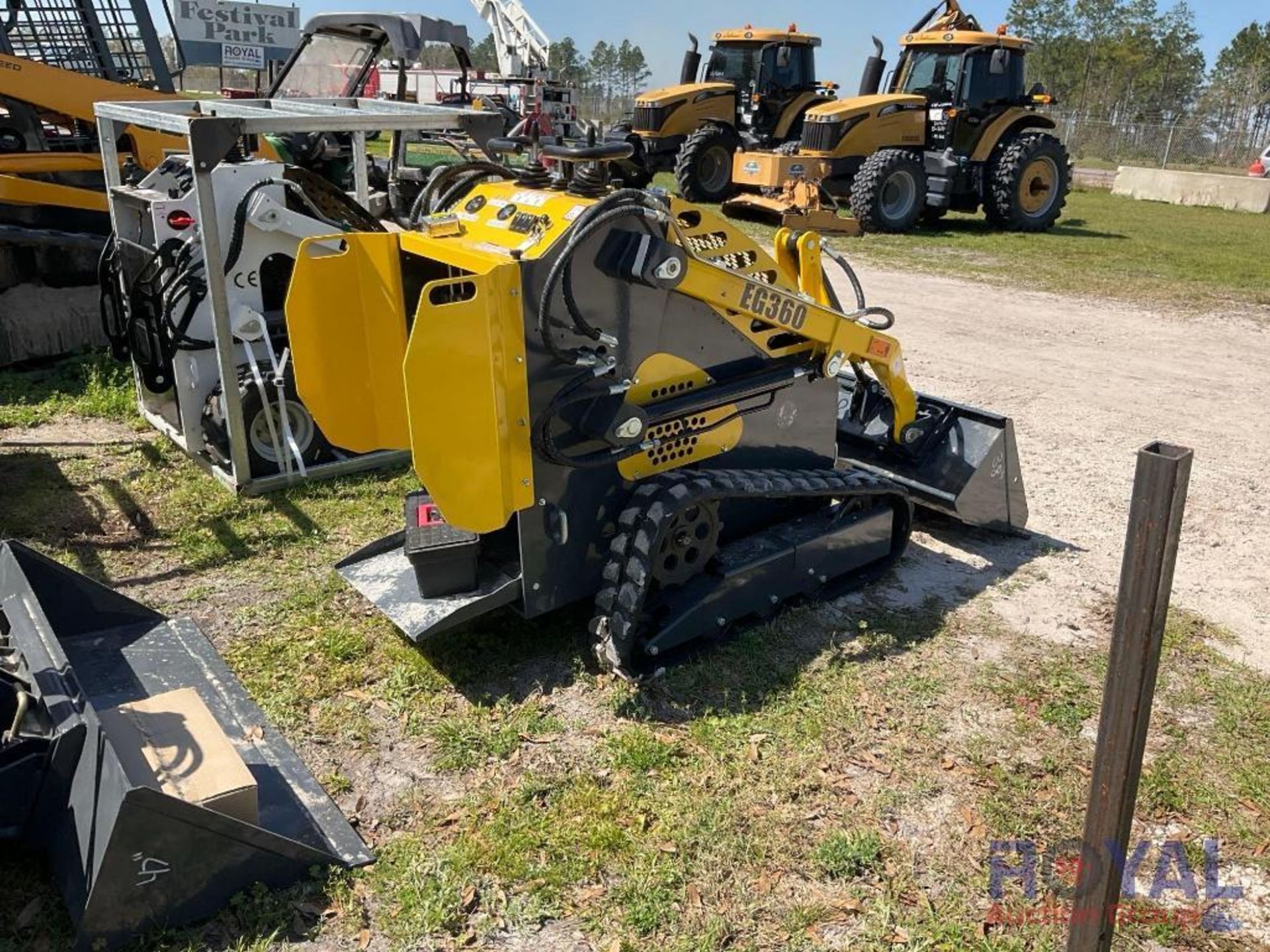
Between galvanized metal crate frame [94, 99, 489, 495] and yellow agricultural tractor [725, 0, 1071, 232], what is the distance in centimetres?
962

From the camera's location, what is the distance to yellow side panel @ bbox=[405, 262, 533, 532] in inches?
130

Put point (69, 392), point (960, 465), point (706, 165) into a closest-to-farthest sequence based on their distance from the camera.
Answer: point (960, 465) < point (69, 392) < point (706, 165)

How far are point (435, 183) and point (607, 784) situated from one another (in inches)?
107

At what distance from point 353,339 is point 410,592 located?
3.25 feet

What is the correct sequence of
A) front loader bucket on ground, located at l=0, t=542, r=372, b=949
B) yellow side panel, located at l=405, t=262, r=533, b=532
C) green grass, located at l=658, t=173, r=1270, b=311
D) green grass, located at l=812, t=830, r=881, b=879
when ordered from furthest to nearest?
green grass, located at l=658, t=173, r=1270, b=311 < yellow side panel, located at l=405, t=262, r=533, b=532 < green grass, located at l=812, t=830, r=881, b=879 < front loader bucket on ground, located at l=0, t=542, r=372, b=949

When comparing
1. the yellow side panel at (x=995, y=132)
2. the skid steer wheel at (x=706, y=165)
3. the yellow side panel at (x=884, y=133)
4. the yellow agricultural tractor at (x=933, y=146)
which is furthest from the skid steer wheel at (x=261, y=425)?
the yellow side panel at (x=995, y=132)

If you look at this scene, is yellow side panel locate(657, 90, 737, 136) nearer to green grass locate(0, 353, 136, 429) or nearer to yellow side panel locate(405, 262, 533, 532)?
green grass locate(0, 353, 136, 429)

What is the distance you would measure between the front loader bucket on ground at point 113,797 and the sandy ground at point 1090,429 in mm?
2846

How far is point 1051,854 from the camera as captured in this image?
317cm

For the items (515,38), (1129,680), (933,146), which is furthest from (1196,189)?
(1129,680)

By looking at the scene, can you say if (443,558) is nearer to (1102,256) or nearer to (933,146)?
(1102,256)

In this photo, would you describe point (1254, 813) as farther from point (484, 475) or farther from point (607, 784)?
point (484, 475)

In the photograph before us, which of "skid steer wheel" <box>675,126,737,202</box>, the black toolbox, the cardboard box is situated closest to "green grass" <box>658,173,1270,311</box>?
"skid steer wheel" <box>675,126,737,202</box>

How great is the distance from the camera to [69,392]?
7016 millimetres
